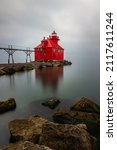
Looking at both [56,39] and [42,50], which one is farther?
[56,39]

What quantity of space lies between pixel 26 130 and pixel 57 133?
0.40m

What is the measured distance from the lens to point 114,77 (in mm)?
954

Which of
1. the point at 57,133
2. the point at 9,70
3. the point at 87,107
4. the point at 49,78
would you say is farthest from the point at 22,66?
the point at 57,133

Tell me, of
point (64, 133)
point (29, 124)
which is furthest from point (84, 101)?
point (64, 133)

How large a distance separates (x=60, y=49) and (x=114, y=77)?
8.54 metres

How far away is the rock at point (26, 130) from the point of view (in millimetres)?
1649

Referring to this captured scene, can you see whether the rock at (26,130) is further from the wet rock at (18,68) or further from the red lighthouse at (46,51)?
the red lighthouse at (46,51)

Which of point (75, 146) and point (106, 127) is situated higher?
point (106, 127)

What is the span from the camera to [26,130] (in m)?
1.72

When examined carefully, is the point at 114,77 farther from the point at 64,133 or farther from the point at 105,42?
the point at 64,133

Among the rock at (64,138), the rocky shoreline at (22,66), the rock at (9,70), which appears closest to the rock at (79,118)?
the rock at (64,138)

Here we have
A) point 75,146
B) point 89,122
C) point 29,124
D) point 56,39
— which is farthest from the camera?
point 56,39

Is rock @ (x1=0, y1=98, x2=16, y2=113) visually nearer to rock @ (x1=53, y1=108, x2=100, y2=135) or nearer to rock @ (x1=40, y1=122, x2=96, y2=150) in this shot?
rock @ (x1=53, y1=108, x2=100, y2=135)

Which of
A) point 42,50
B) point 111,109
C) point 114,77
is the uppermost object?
point 42,50
